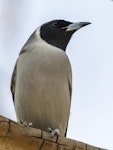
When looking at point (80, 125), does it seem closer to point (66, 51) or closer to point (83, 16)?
point (66, 51)

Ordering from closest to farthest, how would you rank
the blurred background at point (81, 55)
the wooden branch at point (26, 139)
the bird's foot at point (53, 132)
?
the wooden branch at point (26, 139) → the bird's foot at point (53, 132) → the blurred background at point (81, 55)

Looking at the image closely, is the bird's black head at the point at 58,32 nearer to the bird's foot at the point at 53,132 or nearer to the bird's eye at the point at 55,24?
the bird's eye at the point at 55,24

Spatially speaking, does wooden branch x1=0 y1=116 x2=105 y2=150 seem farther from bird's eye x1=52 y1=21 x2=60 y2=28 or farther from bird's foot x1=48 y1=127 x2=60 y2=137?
bird's eye x1=52 y1=21 x2=60 y2=28

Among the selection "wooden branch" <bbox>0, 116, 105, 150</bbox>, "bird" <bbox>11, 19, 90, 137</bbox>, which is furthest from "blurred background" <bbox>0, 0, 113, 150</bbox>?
"wooden branch" <bbox>0, 116, 105, 150</bbox>

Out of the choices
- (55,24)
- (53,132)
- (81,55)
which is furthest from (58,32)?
(53,132)

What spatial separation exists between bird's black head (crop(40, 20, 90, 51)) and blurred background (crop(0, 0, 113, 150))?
0.05 metres

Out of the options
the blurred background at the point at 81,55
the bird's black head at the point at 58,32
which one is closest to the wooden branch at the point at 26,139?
the blurred background at the point at 81,55

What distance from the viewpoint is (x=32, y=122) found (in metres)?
1.16

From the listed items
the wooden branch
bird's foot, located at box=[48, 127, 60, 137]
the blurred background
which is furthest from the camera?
the blurred background

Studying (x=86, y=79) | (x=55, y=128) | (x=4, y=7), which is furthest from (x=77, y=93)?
(x=4, y=7)

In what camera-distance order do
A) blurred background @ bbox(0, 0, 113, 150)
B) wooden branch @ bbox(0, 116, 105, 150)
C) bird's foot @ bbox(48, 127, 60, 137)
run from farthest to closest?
blurred background @ bbox(0, 0, 113, 150) → bird's foot @ bbox(48, 127, 60, 137) → wooden branch @ bbox(0, 116, 105, 150)

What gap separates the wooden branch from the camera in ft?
3.23

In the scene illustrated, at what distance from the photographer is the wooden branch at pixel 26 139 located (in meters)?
0.98

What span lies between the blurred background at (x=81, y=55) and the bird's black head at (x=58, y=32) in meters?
0.05
